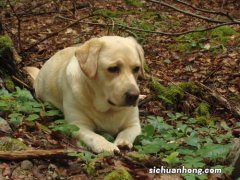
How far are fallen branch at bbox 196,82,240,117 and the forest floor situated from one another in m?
0.03

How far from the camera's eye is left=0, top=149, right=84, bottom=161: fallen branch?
12.5 ft

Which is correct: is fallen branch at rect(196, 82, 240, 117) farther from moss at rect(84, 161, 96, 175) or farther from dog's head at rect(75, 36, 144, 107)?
moss at rect(84, 161, 96, 175)

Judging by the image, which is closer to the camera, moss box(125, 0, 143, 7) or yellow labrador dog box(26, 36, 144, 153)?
yellow labrador dog box(26, 36, 144, 153)

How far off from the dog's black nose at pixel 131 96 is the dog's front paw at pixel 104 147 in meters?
0.46

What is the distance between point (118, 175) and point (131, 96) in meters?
1.17

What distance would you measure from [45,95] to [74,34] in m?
4.21

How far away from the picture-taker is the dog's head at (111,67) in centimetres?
473

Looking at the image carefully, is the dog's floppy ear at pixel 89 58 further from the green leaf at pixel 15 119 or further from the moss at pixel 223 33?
the moss at pixel 223 33

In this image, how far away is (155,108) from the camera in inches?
245

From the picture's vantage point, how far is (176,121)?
18.7 feet

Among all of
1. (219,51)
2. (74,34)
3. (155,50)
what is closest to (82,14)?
(74,34)

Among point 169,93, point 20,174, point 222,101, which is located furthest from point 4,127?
point 222,101

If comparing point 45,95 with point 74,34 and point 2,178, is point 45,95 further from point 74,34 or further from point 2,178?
point 74,34

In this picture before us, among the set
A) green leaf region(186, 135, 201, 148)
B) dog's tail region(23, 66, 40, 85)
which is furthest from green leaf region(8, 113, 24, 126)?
dog's tail region(23, 66, 40, 85)
